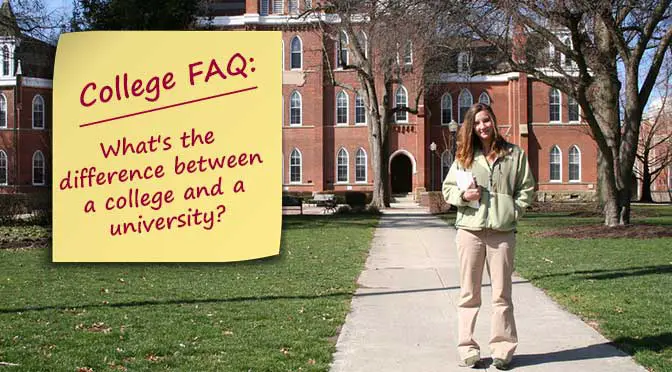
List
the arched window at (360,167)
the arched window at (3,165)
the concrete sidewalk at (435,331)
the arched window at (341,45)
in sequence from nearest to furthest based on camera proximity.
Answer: the concrete sidewalk at (435,331) → the arched window at (341,45) → the arched window at (3,165) → the arched window at (360,167)

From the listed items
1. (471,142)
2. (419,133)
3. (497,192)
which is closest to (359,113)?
(419,133)

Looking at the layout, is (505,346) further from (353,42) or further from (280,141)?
(353,42)

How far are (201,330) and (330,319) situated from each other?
1.39 metres

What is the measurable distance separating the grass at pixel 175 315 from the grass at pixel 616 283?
8.66ft

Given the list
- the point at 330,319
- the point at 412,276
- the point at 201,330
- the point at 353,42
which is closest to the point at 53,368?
the point at 201,330

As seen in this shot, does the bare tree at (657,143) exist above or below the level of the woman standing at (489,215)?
above

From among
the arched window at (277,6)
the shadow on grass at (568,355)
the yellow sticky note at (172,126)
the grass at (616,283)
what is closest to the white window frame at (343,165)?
the arched window at (277,6)

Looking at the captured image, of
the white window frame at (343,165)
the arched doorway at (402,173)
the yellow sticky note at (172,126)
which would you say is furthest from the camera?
the arched doorway at (402,173)

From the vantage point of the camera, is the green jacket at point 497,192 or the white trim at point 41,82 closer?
the white trim at point 41,82

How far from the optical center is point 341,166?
165 feet

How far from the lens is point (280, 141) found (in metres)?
3.67

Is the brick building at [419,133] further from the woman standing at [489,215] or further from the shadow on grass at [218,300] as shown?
the woman standing at [489,215]

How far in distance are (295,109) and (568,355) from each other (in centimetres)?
4504

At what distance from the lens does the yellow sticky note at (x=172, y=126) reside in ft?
12.0
